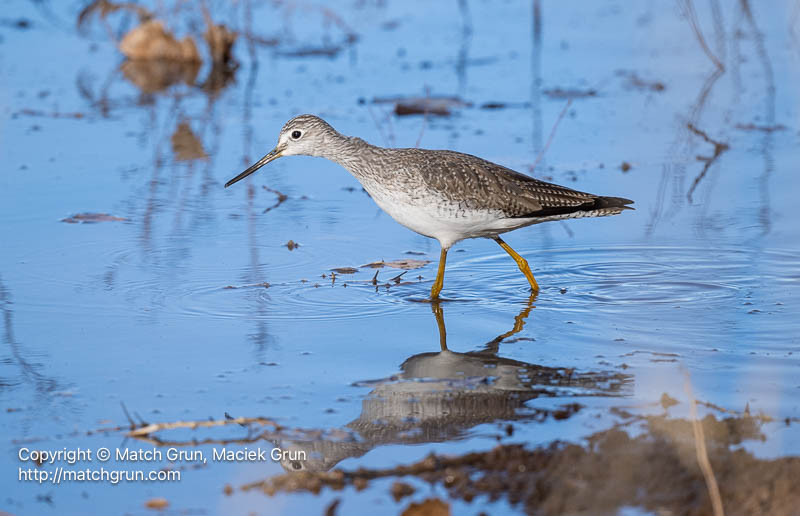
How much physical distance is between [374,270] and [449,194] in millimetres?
980

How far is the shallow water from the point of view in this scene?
4984 millimetres

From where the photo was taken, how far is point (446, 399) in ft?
17.1

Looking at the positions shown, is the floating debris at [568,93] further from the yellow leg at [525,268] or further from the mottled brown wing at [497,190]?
the yellow leg at [525,268]

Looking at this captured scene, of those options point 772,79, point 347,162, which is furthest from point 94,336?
point 772,79

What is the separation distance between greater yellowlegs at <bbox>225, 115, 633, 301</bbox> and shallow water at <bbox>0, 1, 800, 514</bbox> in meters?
0.47

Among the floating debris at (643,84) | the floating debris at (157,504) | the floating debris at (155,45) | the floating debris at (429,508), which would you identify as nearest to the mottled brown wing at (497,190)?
the floating debris at (429,508)

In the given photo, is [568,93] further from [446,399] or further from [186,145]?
[446,399]

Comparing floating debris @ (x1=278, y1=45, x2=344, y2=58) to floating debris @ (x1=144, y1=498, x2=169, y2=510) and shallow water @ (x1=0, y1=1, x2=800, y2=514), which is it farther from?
floating debris @ (x1=144, y1=498, x2=169, y2=510)

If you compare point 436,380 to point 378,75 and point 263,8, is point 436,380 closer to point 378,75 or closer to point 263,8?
point 378,75

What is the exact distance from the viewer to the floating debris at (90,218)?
8367 mm

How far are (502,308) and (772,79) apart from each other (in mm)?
6842

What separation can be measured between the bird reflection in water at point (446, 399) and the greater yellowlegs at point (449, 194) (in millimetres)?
1161

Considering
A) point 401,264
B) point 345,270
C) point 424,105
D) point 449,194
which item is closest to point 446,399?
point 449,194

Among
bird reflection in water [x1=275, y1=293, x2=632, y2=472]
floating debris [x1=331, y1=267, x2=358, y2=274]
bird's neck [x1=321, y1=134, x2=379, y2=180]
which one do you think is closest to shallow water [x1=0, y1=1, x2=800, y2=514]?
bird reflection in water [x1=275, y1=293, x2=632, y2=472]
